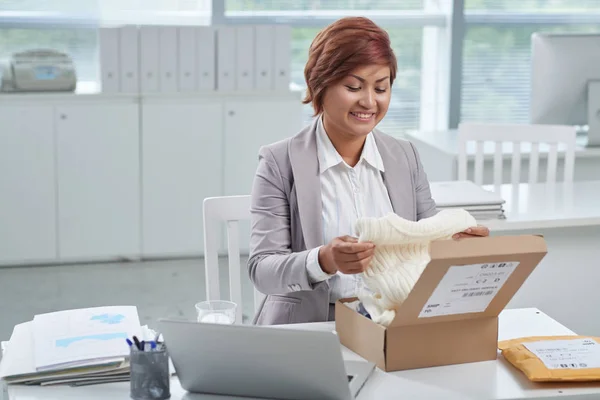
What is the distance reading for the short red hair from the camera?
2070 mm

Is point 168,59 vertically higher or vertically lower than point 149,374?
higher

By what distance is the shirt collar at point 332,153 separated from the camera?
7.14 feet

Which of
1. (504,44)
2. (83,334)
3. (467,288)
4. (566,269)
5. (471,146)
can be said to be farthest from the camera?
(504,44)

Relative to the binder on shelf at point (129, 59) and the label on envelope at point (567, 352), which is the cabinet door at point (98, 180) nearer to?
the binder on shelf at point (129, 59)

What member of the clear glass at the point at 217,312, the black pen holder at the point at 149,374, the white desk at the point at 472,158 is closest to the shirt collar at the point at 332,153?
the clear glass at the point at 217,312

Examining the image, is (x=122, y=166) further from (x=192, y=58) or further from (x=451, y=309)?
(x=451, y=309)

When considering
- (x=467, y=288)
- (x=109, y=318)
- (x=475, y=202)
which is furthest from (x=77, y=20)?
→ (x=467, y=288)

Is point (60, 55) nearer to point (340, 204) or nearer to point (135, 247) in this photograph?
point (135, 247)

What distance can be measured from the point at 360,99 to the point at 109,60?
2.52 m

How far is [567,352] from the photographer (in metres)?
1.80

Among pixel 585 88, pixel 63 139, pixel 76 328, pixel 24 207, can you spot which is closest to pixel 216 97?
pixel 63 139

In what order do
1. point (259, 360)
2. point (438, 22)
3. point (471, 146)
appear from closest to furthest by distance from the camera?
point (259, 360) < point (471, 146) < point (438, 22)

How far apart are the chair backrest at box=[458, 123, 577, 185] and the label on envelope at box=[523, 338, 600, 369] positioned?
160 cm

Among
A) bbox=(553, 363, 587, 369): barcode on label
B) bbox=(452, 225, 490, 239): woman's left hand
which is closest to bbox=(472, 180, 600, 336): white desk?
bbox=(452, 225, 490, 239): woman's left hand
